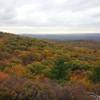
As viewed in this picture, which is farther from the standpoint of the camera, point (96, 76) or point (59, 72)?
point (59, 72)

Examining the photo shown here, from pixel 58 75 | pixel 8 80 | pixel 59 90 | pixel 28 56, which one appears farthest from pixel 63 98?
pixel 28 56

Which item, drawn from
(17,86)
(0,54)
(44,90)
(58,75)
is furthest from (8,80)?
(0,54)

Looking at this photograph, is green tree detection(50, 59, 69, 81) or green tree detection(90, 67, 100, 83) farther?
green tree detection(50, 59, 69, 81)

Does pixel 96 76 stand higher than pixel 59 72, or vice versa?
pixel 59 72

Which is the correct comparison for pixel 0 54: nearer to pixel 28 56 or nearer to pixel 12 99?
pixel 28 56

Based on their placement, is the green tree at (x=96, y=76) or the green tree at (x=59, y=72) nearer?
the green tree at (x=96, y=76)

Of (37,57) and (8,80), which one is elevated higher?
(8,80)

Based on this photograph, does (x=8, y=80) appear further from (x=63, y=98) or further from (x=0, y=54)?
(x=0, y=54)

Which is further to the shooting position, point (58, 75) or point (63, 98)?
point (58, 75)

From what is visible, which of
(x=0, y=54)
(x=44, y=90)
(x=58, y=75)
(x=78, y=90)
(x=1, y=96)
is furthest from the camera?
(x=0, y=54)

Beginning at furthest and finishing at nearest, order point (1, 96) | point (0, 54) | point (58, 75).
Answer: point (0, 54), point (58, 75), point (1, 96)
